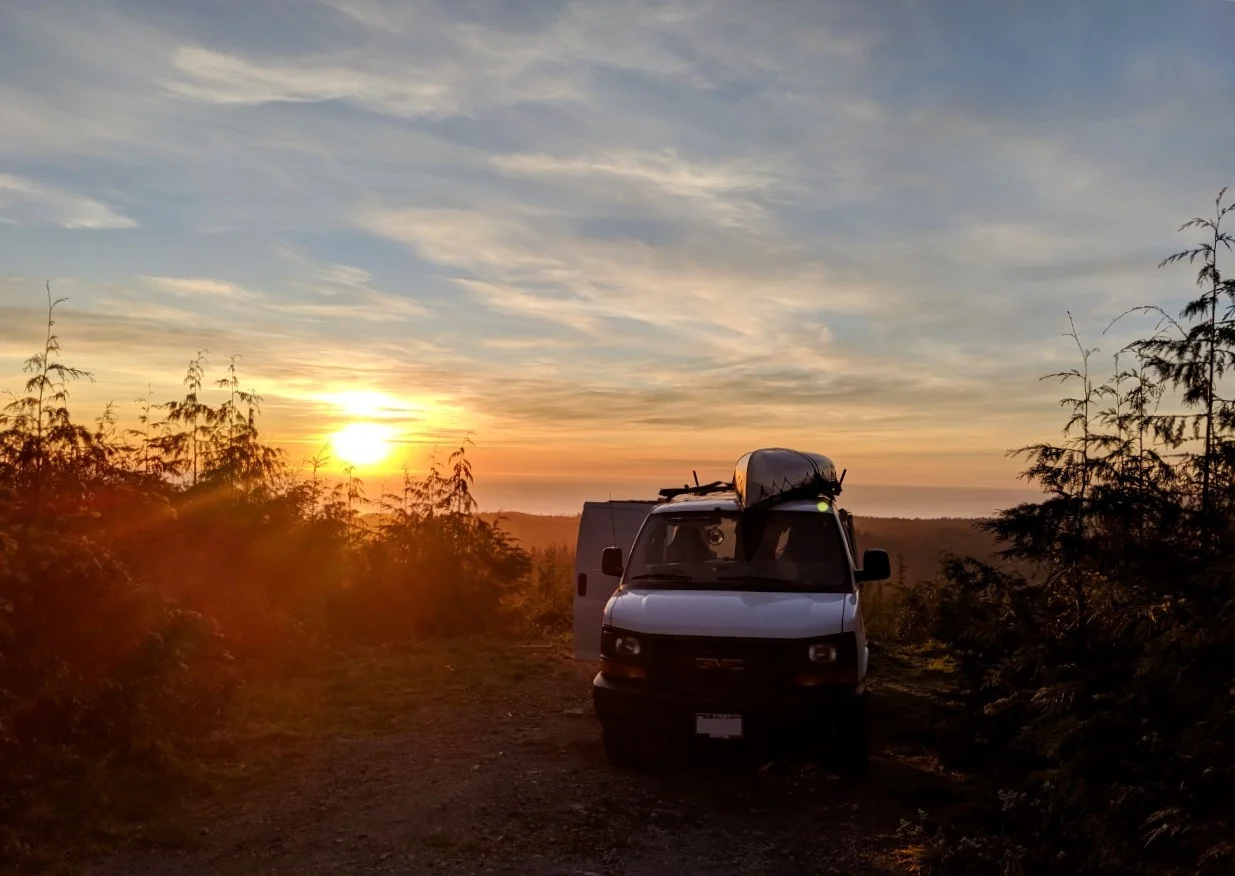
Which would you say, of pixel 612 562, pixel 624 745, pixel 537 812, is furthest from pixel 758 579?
pixel 537 812

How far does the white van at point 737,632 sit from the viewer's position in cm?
714

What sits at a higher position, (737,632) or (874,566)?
(874,566)

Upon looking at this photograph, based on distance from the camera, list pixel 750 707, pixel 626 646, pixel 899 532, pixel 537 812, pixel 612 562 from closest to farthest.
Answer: pixel 537 812 < pixel 750 707 < pixel 626 646 < pixel 612 562 < pixel 899 532

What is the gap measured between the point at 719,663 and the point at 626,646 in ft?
2.71

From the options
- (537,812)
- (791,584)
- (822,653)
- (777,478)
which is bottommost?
(537,812)

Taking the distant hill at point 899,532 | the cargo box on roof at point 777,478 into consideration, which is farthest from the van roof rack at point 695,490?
the distant hill at point 899,532

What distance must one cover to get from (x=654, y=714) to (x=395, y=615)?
32.3 feet

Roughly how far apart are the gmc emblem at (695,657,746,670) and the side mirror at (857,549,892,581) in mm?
1757

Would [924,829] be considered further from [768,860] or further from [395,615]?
[395,615]

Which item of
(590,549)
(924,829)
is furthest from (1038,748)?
(590,549)

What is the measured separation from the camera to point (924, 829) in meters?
6.46

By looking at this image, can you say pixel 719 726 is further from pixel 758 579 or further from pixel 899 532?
pixel 899 532

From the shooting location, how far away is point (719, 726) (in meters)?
7.15

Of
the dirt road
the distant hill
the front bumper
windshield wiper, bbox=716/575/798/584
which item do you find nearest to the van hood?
windshield wiper, bbox=716/575/798/584
